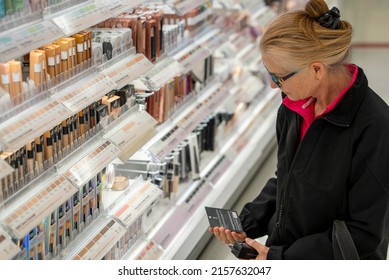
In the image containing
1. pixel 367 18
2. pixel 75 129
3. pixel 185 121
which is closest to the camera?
pixel 75 129

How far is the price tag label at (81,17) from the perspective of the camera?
2.89 meters

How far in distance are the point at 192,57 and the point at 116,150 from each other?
1611 mm

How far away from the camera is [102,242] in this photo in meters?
3.35

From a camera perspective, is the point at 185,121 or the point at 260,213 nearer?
the point at 260,213

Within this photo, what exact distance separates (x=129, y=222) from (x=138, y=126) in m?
0.52

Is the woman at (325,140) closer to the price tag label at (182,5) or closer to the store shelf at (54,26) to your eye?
the store shelf at (54,26)

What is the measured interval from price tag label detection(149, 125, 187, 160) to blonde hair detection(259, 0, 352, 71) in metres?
1.77

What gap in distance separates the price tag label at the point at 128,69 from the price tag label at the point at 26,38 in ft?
2.28

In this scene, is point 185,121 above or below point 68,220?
below

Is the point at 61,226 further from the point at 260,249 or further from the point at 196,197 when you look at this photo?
the point at 196,197

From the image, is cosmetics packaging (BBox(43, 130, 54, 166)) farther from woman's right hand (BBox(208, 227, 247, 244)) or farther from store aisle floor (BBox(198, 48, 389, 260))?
store aisle floor (BBox(198, 48, 389, 260))

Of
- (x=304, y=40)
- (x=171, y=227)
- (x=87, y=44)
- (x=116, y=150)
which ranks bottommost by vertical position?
(x=171, y=227)

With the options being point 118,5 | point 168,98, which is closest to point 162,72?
point 168,98

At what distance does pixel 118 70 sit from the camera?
11.6 feet
